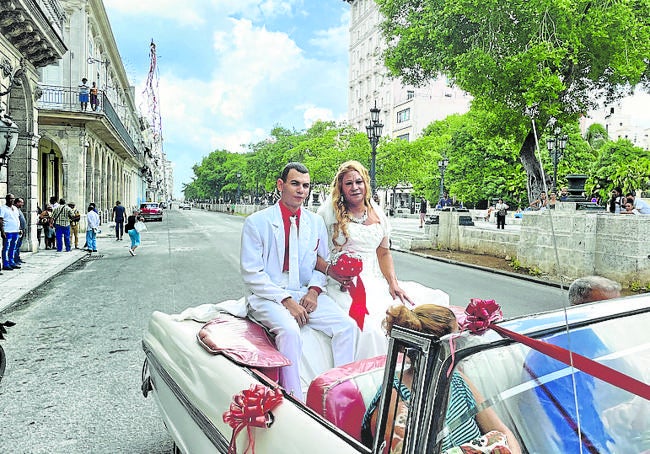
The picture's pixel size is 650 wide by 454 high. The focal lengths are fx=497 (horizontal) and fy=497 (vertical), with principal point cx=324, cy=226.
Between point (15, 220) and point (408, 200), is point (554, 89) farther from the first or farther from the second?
point (408, 200)

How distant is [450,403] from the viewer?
4.33ft

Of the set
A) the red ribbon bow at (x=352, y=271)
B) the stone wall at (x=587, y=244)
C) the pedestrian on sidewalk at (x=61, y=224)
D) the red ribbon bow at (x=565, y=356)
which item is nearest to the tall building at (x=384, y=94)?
the pedestrian on sidewalk at (x=61, y=224)

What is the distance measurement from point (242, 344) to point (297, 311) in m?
0.65

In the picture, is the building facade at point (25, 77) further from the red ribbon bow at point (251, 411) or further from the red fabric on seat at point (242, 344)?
the red ribbon bow at point (251, 411)

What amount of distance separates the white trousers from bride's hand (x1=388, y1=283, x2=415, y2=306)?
672mm

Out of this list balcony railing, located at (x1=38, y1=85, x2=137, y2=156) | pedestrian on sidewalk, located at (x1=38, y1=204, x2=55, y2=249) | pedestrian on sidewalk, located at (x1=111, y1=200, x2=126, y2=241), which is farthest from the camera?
balcony railing, located at (x1=38, y1=85, x2=137, y2=156)

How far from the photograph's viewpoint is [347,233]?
4.06m

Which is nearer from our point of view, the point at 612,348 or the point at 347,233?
the point at 612,348

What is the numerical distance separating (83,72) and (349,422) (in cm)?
2834

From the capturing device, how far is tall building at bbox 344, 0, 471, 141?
70375mm

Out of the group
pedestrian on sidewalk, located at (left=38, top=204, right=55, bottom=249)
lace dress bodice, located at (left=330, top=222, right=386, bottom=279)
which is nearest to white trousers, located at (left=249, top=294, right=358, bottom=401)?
lace dress bodice, located at (left=330, top=222, right=386, bottom=279)

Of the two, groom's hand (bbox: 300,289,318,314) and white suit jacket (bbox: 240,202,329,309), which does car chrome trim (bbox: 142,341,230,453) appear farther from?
groom's hand (bbox: 300,289,318,314)

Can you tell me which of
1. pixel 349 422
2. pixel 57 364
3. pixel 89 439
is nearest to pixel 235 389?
pixel 349 422

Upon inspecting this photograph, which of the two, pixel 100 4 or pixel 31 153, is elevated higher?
pixel 100 4
